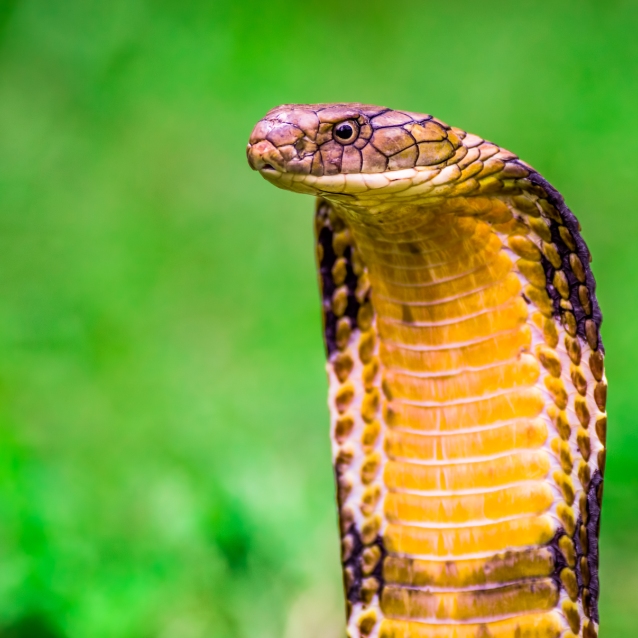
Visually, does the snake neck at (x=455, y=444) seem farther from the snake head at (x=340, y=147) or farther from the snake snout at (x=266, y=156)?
the snake snout at (x=266, y=156)

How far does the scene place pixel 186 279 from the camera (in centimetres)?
519

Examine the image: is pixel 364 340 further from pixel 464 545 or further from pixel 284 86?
pixel 284 86

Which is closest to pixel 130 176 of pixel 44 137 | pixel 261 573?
pixel 44 137

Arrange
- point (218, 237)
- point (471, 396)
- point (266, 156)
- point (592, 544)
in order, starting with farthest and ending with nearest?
point (218, 237), point (471, 396), point (592, 544), point (266, 156)

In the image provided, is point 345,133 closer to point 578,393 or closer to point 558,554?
point 578,393

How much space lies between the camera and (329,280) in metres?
2.17

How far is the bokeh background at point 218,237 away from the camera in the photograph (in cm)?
313

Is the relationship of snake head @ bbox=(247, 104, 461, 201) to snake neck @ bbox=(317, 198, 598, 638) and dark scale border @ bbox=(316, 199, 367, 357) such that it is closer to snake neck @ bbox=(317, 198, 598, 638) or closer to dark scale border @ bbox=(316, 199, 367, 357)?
snake neck @ bbox=(317, 198, 598, 638)

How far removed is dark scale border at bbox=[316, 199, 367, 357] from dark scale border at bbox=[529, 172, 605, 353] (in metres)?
0.46

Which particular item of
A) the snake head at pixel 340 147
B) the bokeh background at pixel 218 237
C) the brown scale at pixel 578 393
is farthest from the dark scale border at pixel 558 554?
the bokeh background at pixel 218 237

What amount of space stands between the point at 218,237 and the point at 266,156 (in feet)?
12.3

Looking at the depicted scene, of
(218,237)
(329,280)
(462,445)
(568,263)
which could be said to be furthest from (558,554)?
(218,237)

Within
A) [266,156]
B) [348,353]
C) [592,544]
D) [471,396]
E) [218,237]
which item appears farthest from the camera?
[218,237]

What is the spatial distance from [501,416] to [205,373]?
291 cm
